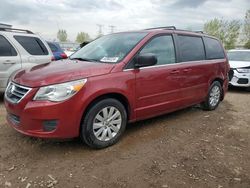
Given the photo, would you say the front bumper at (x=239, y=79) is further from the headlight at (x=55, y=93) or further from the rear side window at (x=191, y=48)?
the headlight at (x=55, y=93)

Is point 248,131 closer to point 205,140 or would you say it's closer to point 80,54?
point 205,140

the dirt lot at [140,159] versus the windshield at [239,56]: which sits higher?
the windshield at [239,56]

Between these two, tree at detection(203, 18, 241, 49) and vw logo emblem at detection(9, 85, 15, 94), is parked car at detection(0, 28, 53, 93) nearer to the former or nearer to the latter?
vw logo emblem at detection(9, 85, 15, 94)

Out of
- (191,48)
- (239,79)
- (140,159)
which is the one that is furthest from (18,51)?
(239,79)

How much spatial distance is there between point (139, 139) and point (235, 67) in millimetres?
6124

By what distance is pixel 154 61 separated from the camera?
162 inches

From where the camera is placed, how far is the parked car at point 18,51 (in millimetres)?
6121

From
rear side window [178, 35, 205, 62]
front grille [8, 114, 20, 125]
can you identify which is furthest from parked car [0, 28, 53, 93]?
rear side window [178, 35, 205, 62]

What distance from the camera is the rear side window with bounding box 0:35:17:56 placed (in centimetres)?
616

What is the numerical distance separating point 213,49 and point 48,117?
13.8ft

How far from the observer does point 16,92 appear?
11.7 ft

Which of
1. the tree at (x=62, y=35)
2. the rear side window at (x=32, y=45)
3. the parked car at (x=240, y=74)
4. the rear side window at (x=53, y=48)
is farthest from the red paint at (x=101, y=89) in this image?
the tree at (x=62, y=35)

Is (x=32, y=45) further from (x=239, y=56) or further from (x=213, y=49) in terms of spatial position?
(x=239, y=56)

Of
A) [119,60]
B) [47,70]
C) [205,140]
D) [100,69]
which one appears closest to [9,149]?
[47,70]
